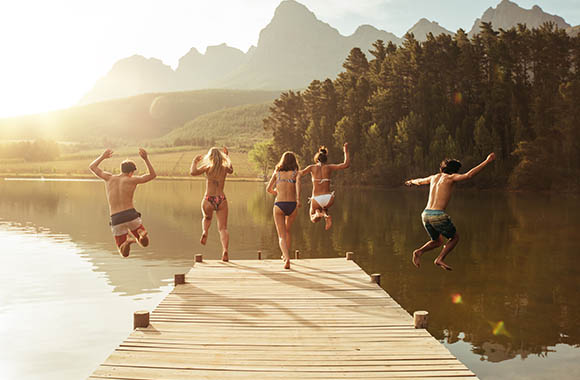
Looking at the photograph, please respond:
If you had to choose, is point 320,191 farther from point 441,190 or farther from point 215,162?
point 441,190

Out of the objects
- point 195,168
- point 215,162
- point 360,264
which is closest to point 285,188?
point 215,162

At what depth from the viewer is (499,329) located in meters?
13.3

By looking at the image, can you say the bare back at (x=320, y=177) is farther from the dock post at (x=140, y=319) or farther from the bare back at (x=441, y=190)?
the dock post at (x=140, y=319)

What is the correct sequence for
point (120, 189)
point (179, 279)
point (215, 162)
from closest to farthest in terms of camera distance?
point (120, 189) < point (179, 279) < point (215, 162)

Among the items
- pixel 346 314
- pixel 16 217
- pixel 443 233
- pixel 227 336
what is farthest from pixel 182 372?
pixel 16 217

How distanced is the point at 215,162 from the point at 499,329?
824 centimetres

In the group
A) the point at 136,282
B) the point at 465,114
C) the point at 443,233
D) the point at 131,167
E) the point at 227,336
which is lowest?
the point at 136,282

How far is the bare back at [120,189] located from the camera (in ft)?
30.1

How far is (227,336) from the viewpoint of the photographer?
8.29 meters

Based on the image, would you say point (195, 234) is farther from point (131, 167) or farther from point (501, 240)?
point (131, 167)

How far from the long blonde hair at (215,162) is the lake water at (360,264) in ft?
15.4

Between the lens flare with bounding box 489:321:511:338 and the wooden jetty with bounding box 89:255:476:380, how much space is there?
3.68 metres

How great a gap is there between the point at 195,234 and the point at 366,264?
13.1m

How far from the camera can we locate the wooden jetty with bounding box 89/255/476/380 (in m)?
6.95
